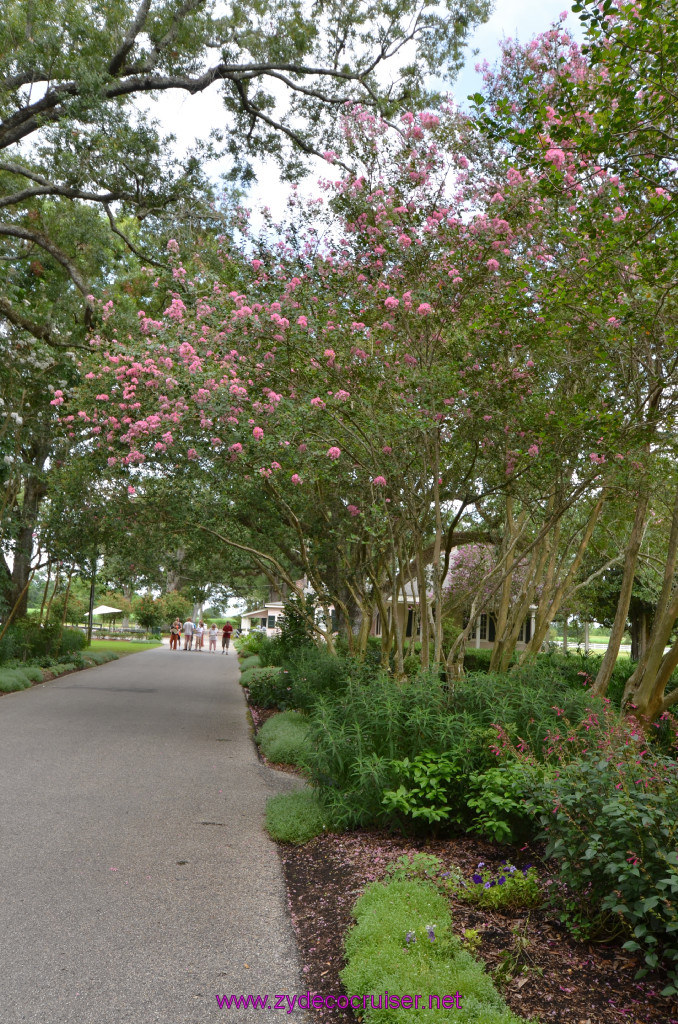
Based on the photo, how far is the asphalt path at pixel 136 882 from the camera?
325 cm

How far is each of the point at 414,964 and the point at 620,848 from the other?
3.50 feet

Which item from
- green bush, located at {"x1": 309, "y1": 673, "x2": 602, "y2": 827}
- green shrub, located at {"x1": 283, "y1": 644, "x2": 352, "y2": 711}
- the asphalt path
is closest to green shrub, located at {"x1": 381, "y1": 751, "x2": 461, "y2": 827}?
green bush, located at {"x1": 309, "y1": 673, "x2": 602, "y2": 827}

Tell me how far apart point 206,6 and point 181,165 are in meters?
2.59

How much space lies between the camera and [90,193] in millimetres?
12906

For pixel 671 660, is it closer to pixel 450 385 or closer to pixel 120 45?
pixel 450 385

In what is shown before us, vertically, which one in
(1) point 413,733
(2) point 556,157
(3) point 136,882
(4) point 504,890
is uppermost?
(2) point 556,157

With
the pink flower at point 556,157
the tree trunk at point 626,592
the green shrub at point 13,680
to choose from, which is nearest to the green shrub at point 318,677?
the tree trunk at point 626,592

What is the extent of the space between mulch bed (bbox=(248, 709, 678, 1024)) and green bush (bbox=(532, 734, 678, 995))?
0.12 metres

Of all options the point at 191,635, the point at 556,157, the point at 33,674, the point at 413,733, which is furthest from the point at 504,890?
the point at 191,635

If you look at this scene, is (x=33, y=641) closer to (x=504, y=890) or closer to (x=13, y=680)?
(x=13, y=680)

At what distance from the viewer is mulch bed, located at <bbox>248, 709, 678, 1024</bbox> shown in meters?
3.01

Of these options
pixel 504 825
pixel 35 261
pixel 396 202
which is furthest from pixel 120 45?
pixel 504 825

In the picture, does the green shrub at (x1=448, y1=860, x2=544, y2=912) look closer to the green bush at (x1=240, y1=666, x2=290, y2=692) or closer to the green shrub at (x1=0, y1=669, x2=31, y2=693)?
the green bush at (x1=240, y1=666, x2=290, y2=692)

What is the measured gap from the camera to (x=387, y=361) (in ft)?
28.9
